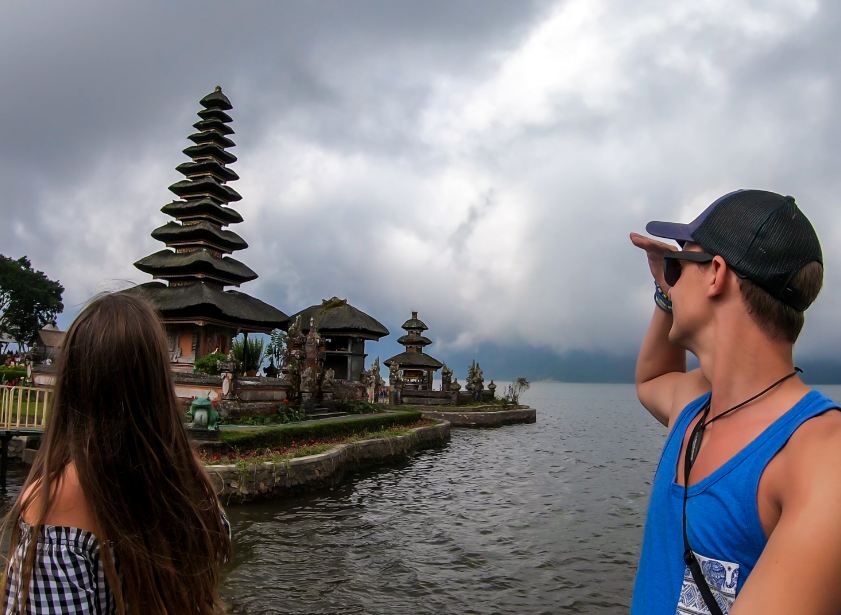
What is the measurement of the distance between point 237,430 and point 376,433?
6.96 m

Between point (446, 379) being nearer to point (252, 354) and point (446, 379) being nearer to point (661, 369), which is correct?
point (252, 354)

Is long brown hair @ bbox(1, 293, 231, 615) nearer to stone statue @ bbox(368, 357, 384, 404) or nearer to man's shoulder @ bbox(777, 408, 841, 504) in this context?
man's shoulder @ bbox(777, 408, 841, 504)

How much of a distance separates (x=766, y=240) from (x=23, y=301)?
62.9 m

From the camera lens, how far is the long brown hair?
160 centimetres

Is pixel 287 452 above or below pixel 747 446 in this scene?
below

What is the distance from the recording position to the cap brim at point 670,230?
1.60 m

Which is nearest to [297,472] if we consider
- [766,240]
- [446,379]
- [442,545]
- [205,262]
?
[442,545]

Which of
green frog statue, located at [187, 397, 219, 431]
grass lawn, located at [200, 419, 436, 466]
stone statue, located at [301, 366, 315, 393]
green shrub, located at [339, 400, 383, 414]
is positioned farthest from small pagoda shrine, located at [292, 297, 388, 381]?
green frog statue, located at [187, 397, 219, 431]

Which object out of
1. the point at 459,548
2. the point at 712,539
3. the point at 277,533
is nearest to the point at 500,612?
the point at 459,548

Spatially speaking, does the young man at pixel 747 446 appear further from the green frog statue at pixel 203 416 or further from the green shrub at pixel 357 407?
the green shrub at pixel 357 407

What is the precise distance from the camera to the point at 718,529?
4.31 ft

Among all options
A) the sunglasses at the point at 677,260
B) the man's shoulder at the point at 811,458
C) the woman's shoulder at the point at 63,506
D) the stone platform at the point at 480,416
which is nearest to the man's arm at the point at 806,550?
the man's shoulder at the point at 811,458

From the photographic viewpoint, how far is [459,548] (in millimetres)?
10227

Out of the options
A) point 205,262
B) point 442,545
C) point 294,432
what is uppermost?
point 205,262
